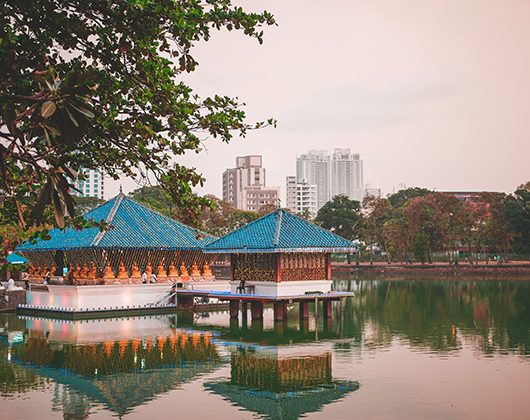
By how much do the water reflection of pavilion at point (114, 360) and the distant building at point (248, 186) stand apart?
105293 millimetres

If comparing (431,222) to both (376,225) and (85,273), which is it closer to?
(376,225)

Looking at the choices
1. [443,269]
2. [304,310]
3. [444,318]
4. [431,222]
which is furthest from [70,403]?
[431,222]

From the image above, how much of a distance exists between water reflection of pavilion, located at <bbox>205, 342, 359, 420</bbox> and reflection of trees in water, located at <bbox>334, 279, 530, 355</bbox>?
3.28 metres

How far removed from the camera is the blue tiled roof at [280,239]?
22.7 meters

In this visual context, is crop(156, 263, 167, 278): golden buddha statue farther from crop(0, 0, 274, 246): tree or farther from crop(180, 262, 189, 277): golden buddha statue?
crop(0, 0, 274, 246): tree

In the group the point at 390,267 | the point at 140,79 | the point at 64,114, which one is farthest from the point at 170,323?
the point at 390,267

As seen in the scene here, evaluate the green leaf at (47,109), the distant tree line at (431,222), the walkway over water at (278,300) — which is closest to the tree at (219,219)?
the distant tree line at (431,222)

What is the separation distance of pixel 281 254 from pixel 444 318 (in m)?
7.03

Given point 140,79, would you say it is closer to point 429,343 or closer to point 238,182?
point 429,343

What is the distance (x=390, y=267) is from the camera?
63125 millimetres

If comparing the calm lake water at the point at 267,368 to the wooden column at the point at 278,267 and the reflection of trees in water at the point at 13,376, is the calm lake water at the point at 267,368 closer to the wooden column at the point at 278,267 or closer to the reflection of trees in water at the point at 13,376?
the reflection of trees in water at the point at 13,376

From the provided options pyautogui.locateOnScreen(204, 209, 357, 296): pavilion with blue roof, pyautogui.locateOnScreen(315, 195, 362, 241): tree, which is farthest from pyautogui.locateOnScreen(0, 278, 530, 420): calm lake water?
pyautogui.locateOnScreen(315, 195, 362, 241): tree

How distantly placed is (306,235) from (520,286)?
24088mm

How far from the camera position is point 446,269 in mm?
57844
